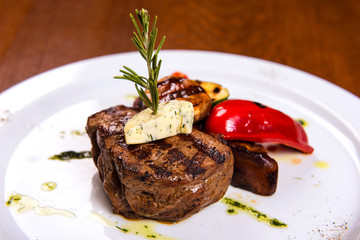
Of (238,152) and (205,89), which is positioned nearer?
(238,152)

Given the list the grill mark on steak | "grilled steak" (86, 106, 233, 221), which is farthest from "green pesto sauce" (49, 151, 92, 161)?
the grill mark on steak

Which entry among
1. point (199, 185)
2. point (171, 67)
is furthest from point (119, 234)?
point (171, 67)

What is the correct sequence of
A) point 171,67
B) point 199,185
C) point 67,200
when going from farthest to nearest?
point 171,67, point 67,200, point 199,185

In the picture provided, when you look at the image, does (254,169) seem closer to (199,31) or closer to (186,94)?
(186,94)

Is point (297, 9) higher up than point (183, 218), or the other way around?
point (297, 9)

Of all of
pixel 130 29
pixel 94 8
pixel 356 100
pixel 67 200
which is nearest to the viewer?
pixel 67 200

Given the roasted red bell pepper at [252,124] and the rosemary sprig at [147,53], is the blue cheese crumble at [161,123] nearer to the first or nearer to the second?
the rosemary sprig at [147,53]

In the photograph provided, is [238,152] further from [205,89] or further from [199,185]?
[205,89]
